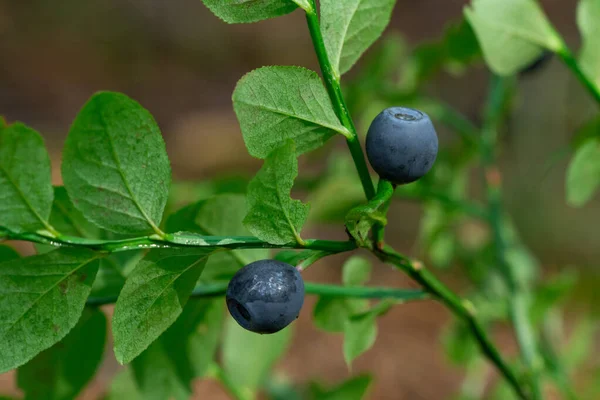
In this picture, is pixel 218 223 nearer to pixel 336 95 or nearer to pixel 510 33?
pixel 336 95

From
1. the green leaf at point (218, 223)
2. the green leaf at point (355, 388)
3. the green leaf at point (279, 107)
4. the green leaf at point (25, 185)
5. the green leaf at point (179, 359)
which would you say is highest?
the green leaf at point (279, 107)

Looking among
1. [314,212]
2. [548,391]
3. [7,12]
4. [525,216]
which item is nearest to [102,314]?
[314,212]

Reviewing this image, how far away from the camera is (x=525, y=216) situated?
367 centimetres

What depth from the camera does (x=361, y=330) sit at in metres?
0.68

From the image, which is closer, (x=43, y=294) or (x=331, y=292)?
(x=43, y=294)

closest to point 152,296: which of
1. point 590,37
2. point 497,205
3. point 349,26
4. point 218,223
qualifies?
point 218,223

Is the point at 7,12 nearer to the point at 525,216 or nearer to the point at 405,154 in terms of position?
the point at 525,216

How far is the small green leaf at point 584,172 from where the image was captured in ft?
2.68

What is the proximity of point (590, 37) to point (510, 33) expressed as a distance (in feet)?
0.35

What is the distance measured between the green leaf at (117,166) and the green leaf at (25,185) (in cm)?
2

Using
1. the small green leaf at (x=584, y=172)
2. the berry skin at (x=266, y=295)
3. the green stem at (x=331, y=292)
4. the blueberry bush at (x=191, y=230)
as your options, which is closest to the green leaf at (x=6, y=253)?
the blueberry bush at (x=191, y=230)

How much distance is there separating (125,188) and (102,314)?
0.79 ft

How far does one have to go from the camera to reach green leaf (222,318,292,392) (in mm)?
942

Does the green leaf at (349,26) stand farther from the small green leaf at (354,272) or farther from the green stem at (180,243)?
the small green leaf at (354,272)
